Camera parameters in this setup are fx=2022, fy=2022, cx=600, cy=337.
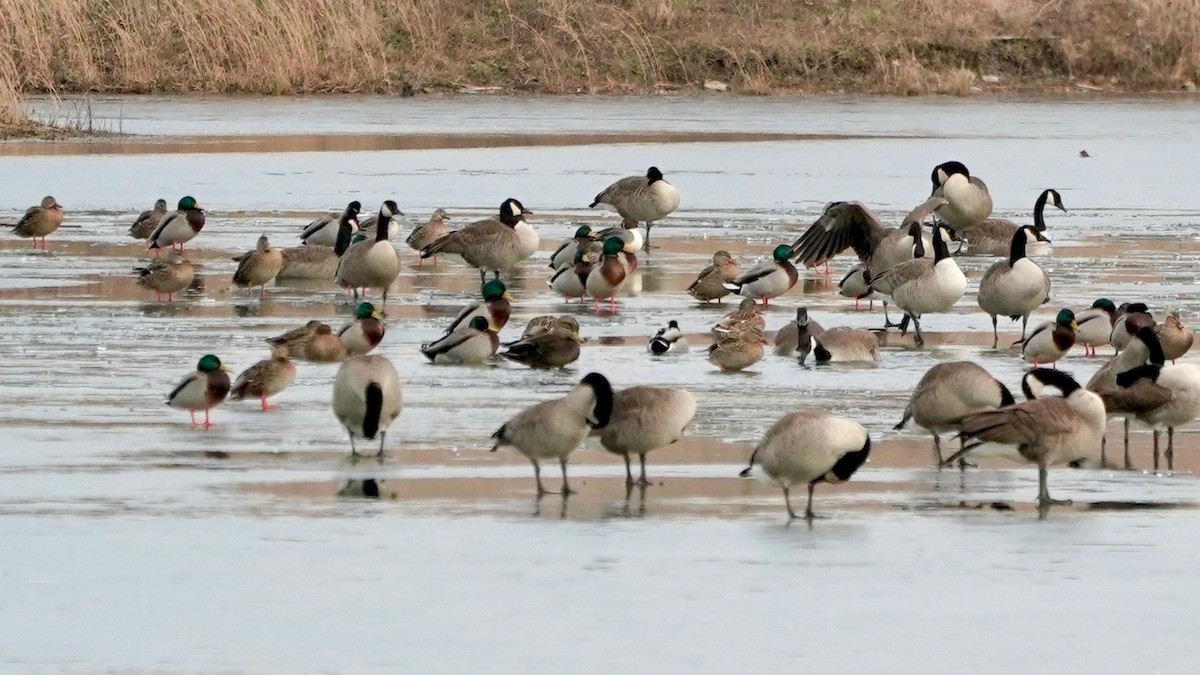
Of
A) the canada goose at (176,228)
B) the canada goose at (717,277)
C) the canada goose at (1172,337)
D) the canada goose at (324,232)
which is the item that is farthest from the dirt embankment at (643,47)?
the canada goose at (1172,337)

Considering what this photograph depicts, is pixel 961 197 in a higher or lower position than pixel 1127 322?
higher

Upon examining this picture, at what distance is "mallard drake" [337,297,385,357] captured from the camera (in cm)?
1140

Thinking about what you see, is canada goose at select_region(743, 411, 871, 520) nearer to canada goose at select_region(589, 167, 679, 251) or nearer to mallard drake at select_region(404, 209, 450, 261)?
mallard drake at select_region(404, 209, 450, 261)

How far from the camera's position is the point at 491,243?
1522 centimetres

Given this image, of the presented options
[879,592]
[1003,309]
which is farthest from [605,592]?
[1003,309]

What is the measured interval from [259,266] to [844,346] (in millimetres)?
5020

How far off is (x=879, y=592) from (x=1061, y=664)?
911 mm

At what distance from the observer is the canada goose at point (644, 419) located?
319 inches

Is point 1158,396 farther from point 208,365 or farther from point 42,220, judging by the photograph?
point 42,220

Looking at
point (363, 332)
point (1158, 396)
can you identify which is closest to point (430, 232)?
point (363, 332)

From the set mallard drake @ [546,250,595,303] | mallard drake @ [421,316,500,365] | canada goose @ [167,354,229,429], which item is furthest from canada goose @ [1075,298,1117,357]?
canada goose @ [167,354,229,429]

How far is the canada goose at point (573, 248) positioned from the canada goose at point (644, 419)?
6337mm

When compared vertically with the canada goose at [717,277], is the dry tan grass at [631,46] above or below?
above

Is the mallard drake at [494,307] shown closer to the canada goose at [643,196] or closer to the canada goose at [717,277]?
the canada goose at [717,277]
